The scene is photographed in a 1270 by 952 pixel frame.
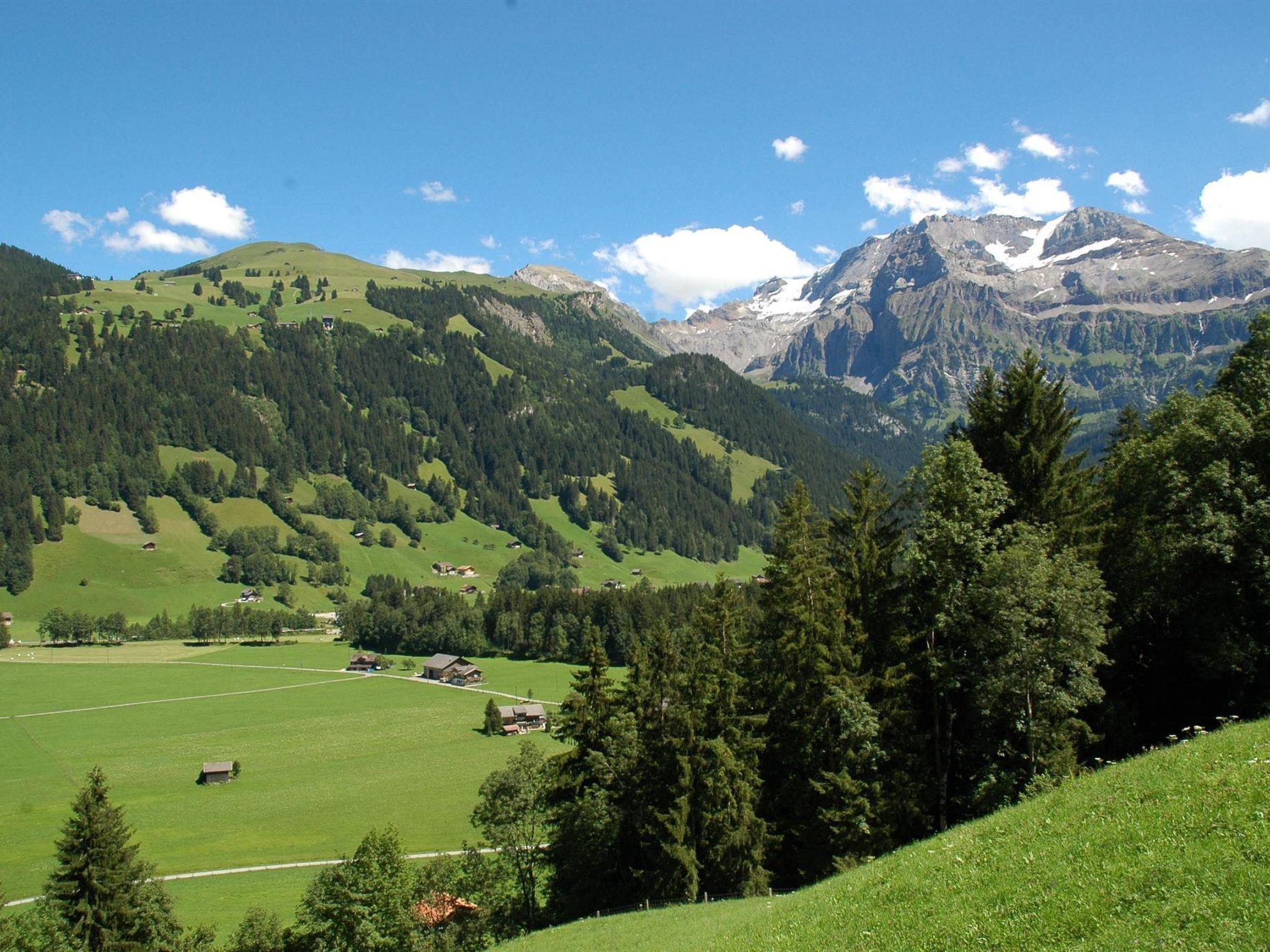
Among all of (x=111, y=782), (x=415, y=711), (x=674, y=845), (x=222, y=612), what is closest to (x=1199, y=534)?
(x=674, y=845)

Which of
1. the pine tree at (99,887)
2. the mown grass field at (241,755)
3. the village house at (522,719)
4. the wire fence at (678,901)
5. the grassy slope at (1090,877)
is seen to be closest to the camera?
the grassy slope at (1090,877)

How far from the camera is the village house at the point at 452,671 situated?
12925cm

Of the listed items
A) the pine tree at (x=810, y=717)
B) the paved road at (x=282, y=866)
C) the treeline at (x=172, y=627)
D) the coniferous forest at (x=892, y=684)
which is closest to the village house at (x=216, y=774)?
the paved road at (x=282, y=866)

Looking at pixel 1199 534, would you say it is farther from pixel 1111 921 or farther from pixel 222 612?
pixel 222 612

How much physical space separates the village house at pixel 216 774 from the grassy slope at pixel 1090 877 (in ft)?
233

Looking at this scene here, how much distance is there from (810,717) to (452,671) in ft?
363

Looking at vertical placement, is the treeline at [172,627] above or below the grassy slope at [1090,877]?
below

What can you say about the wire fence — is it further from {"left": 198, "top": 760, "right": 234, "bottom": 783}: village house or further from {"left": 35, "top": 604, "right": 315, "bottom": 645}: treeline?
{"left": 35, "top": 604, "right": 315, "bottom": 645}: treeline

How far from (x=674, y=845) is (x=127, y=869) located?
25.6 m

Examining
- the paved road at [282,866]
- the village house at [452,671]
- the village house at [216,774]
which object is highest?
the paved road at [282,866]

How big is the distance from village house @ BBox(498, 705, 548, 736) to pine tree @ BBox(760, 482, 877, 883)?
6873cm

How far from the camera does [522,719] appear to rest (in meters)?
100

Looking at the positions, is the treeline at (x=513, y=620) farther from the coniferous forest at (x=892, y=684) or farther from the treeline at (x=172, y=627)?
the coniferous forest at (x=892, y=684)

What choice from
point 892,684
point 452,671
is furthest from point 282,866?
point 452,671
